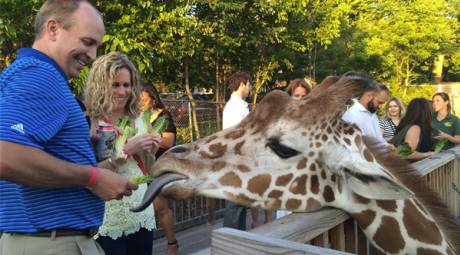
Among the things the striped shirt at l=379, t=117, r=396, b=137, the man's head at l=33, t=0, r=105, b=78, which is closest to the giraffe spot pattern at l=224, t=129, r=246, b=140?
the man's head at l=33, t=0, r=105, b=78

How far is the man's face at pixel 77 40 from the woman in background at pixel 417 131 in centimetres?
435

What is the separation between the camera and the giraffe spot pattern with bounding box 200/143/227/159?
255 centimetres

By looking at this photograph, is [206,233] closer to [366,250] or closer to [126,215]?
[126,215]

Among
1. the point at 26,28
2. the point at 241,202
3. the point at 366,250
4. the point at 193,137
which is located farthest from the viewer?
the point at 193,137

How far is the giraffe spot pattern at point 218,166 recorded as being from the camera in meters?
2.50

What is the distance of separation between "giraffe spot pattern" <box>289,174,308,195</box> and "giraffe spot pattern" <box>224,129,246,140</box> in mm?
398

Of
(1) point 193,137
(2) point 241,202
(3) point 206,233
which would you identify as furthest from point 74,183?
(1) point 193,137

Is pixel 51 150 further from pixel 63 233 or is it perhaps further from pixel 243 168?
pixel 243 168

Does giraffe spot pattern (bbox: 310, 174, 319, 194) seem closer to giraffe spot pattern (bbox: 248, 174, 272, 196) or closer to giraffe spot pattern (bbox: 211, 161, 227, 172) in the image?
giraffe spot pattern (bbox: 248, 174, 272, 196)

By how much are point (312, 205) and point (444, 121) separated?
18.7 feet

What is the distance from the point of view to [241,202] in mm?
2510

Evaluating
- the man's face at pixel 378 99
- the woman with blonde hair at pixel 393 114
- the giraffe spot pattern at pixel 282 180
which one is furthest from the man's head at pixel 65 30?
the woman with blonde hair at pixel 393 114

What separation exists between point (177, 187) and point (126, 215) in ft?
4.09

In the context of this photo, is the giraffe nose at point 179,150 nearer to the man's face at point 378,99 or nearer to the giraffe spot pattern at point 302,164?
the giraffe spot pattern at point 302,164
